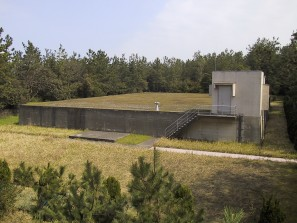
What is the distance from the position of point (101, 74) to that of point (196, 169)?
154ft

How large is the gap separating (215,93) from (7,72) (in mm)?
27387

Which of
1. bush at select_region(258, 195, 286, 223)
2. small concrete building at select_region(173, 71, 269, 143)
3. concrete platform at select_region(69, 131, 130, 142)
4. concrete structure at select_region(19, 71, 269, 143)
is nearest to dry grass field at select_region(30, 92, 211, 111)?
concrete structure at select_region(19, 71, 269, 143)

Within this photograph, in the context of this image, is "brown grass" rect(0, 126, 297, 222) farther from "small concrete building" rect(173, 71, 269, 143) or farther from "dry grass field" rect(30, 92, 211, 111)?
"dry grass field" rect(30, 92, 211, 111)

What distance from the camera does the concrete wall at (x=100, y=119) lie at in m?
24.8

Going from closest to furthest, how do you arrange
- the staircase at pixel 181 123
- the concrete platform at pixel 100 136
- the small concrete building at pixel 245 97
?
the small concrete building at pixel 245 97, the staircase at pixel 181 123, the concrete platform at pixel 100 136

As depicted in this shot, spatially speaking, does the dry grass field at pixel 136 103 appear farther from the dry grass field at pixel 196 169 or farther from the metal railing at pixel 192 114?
the dry grass field at pixel 196 169

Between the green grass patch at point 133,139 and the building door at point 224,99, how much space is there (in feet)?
19.4

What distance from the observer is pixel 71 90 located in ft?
170

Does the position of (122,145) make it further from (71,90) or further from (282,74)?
(282,74)

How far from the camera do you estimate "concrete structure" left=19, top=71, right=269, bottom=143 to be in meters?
21.6

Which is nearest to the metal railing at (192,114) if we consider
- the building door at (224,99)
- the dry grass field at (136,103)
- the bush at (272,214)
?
the building door at (224,99)

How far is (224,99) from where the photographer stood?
22.5 m

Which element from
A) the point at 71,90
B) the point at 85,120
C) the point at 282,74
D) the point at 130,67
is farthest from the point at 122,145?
the point at 130,67

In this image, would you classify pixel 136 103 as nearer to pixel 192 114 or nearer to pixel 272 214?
pixel 192 114
